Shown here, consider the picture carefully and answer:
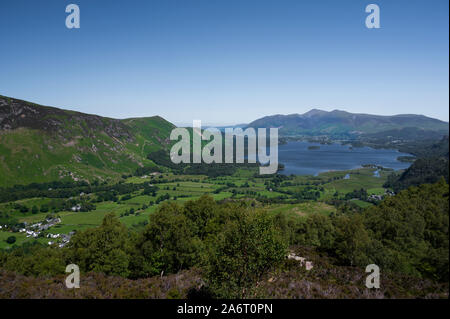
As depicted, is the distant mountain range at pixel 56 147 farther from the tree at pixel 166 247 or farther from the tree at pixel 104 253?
the tree at pixel 166 247

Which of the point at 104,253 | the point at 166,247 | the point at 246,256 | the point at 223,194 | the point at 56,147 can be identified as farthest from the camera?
the point at 56,147

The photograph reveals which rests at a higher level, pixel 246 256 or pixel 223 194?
pixel 246 256

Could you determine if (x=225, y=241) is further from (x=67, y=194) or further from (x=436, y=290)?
(x=67, y=194)

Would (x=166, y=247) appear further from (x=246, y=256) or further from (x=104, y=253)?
(x=246, y=256)

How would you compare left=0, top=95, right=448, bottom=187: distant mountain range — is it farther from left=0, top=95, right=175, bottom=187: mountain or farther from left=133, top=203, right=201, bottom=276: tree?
left=133, top=203, right=201, bottom=276: tree

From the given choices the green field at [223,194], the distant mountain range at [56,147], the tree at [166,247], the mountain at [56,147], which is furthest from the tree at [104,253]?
the mountain at [56,147]

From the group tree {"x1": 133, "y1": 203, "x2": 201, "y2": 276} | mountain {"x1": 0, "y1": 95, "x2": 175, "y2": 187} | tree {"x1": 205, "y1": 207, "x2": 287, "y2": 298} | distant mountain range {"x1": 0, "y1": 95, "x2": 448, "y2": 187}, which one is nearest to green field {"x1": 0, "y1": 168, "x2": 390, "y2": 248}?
mountain {"x1": 0, "y1": 95, "x2": 175, "y2": 187}

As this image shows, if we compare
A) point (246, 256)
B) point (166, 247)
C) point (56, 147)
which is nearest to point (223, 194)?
point (166, 247)
